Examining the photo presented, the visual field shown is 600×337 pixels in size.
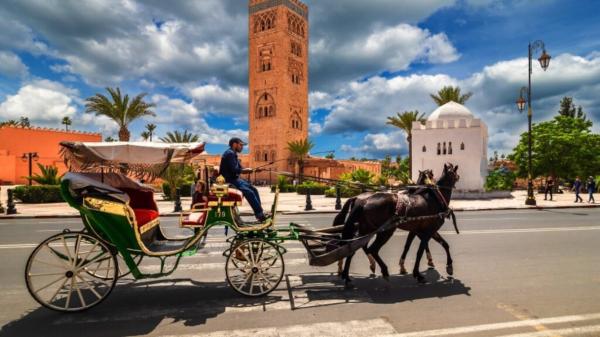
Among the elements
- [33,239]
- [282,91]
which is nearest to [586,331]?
[33,239]

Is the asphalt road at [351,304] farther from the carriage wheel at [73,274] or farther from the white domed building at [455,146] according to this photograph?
the white domed building at [455,146]

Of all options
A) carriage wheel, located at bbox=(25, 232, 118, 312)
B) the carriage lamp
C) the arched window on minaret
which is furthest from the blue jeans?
the arched window on minaret

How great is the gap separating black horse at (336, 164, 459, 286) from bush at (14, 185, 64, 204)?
80.3 ft

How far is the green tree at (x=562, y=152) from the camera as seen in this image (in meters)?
35.0

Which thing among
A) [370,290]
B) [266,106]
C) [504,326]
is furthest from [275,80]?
[504,326]

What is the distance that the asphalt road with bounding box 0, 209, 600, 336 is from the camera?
4016 mm

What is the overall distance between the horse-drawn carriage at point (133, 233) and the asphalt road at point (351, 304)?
32 cm

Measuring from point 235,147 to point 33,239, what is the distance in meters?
7.49

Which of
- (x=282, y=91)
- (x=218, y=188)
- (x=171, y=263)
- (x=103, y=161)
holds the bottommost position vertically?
(x=171, y=263)

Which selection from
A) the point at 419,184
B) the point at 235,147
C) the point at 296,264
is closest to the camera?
the point at 235,147

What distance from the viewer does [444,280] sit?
5793 mm

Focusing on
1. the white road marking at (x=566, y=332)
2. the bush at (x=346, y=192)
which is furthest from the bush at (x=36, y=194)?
the white road marking at (x=566, y=332)

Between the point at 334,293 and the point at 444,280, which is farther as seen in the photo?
the point at 444,280

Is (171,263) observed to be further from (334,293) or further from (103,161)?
(334,293)
